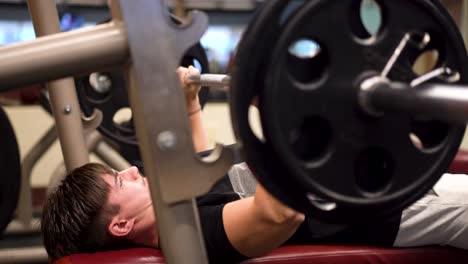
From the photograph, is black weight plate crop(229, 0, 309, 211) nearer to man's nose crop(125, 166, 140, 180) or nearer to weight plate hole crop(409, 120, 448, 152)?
weight plate hole crop(409, 120, 448, 152)

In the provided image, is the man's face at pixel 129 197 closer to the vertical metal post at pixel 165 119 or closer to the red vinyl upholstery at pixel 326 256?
the red vinyl upholstery at pixel 326 256

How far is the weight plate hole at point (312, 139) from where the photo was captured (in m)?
0.65

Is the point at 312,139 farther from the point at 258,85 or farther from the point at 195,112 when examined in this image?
the point at 195,112

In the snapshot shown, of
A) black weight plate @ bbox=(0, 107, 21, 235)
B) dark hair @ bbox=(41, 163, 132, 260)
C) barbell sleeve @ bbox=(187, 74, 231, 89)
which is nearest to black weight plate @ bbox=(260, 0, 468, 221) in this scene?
barbell sleeve @ bbox=(187, 74, 231, 89)

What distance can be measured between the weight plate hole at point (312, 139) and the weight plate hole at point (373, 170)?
0.06m

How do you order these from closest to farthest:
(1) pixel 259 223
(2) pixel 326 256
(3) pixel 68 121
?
(1) pixel 259 223 < (2) pixel 326 256 < (3) pixel 68 121

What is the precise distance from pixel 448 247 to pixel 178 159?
735mm

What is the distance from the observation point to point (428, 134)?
71cm

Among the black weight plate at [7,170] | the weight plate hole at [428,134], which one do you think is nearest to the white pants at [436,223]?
the weight plate hole at [428,134]

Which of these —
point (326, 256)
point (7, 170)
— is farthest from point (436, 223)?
point (7, 170)

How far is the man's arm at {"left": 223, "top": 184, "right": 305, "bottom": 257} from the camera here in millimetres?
820

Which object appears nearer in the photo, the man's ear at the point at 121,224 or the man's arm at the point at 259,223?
the man's arm at the point at 259,223

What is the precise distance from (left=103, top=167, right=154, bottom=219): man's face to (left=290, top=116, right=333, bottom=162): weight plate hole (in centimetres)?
57

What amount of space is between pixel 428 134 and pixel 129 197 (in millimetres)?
672
